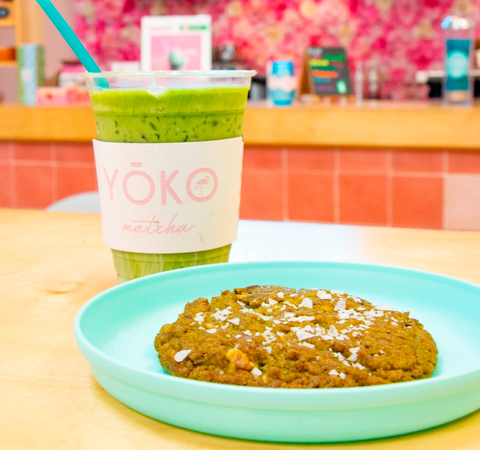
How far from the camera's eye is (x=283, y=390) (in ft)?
1.10

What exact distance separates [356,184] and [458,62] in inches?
24.4

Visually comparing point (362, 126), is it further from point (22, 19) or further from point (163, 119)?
point (22, 19)

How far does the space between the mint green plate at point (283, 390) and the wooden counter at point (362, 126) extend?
1.87m

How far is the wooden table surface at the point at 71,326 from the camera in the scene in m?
0.36

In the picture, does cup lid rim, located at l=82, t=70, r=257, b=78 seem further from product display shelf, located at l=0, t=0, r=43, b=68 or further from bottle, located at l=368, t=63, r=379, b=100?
product display shelf, located at l=0, t=0, r=43, b=68

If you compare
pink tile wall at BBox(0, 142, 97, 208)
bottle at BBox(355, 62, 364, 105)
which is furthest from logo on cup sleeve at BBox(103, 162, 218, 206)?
bottle at BBox(355, 62, 364, 105)

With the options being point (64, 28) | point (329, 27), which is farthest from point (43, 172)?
point (329, 27)

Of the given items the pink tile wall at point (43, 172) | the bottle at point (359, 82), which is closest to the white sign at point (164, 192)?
the pink tile wall at point (43, 172)

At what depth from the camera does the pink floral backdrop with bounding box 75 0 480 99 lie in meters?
4.58

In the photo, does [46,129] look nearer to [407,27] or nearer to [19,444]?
[19,444]

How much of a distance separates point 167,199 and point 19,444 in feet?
1.01

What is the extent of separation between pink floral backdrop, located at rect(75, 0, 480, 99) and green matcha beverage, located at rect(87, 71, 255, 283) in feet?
13.3

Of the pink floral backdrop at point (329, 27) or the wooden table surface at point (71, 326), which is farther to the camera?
the pink floral backdrop at point (329, 27)

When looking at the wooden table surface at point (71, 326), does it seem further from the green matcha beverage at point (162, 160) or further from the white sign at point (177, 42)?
the white sign at point (177, 42)
